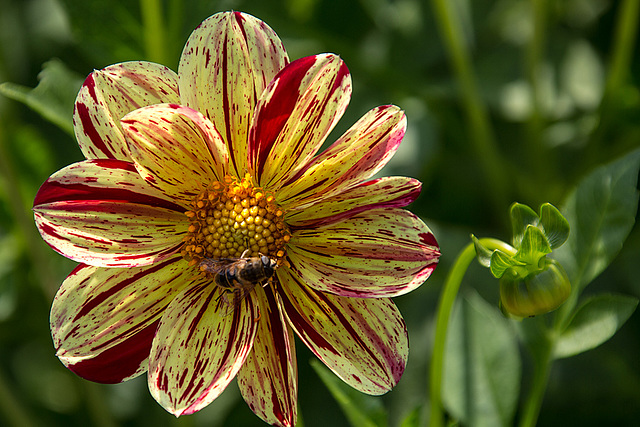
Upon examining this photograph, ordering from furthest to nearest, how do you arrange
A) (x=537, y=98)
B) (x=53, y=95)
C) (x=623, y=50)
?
(x=537, y=98) → (x=623, y=50) → (x=53, y=95)

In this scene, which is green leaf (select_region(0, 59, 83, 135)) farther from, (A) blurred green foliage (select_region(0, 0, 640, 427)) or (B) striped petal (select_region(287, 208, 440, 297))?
(B) striped petal (select_region(287, 208, 440, 297))

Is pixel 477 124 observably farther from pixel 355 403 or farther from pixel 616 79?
pixel 355 403

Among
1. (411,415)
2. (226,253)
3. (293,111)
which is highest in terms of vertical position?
(293,111)

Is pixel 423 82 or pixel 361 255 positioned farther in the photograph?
pixel 423 82

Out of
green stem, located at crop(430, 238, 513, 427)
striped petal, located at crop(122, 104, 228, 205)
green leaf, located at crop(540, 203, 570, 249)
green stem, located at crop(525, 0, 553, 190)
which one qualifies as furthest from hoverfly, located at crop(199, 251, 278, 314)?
green stem, located at crop(525, 0, 553, 190)

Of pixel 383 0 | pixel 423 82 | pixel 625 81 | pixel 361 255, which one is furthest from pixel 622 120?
pixel 361 255

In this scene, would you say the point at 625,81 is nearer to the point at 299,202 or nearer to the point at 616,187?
the point at 616,187

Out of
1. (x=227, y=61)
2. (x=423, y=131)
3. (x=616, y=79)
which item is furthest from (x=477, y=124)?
(x=227, y=61)
